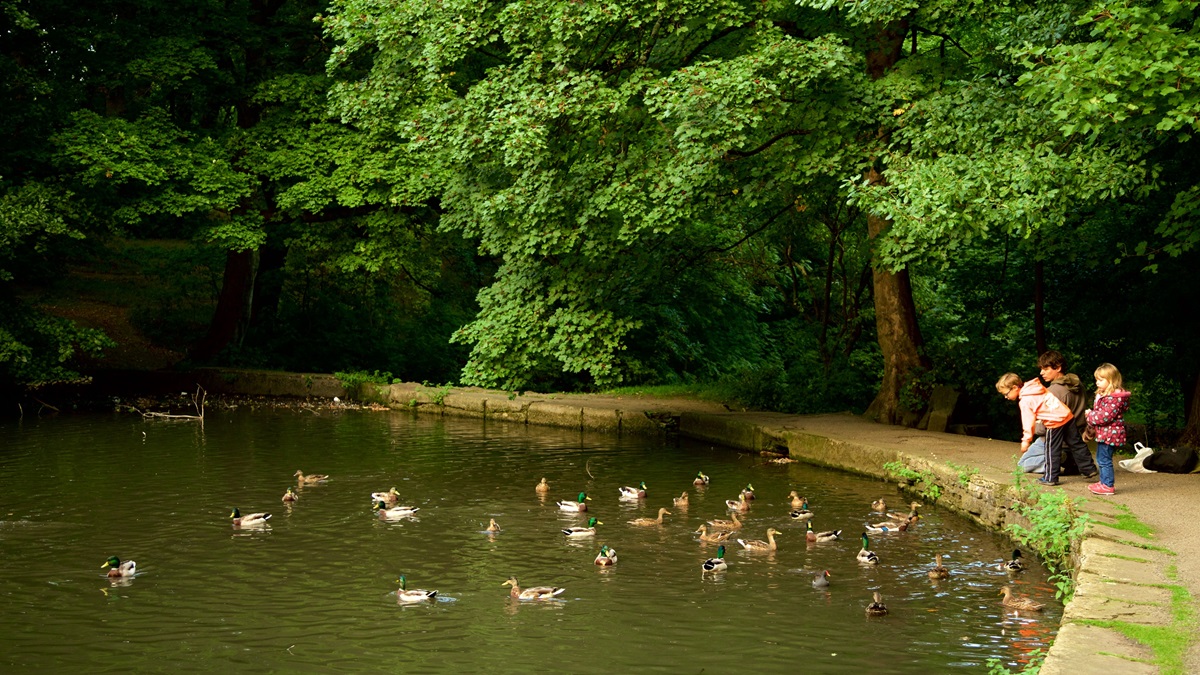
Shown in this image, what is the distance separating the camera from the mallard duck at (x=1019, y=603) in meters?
9.91

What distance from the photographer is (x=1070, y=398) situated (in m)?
13.2

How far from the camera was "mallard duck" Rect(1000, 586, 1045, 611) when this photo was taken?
32.5ft

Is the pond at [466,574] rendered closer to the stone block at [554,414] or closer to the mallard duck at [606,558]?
the mallard duck at [606,558]

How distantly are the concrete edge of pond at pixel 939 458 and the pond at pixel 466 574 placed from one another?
16.9 inches

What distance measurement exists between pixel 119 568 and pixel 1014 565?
331 inches

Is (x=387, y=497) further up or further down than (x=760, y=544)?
further up

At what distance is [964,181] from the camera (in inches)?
569

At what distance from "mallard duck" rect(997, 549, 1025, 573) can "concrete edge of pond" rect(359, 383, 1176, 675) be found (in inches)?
28.9

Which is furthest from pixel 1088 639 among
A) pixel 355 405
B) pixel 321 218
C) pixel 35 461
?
pixel 321 218

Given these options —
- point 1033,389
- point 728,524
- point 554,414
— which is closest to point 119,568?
point 728,524

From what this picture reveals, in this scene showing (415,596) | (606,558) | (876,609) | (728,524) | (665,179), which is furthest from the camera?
(665,179)

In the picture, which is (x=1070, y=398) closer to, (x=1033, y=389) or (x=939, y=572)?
(x=1033, y=389)

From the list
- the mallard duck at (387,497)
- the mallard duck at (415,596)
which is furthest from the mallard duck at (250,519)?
the mallard duck at (415,596)

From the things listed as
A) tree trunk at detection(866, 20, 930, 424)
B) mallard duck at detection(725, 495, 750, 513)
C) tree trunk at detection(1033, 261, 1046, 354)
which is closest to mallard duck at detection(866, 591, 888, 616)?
mallard duck at detection(725, 495, 750, 513)
